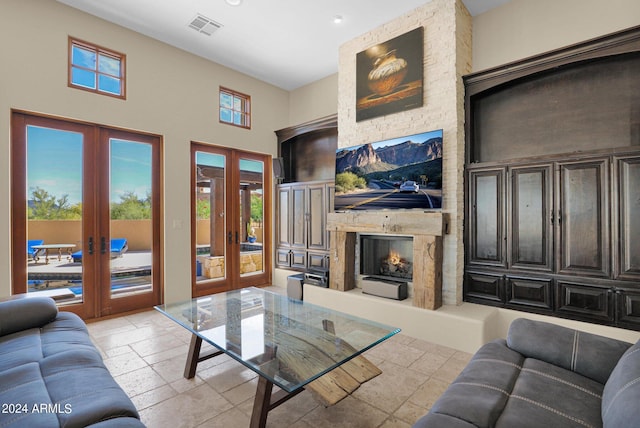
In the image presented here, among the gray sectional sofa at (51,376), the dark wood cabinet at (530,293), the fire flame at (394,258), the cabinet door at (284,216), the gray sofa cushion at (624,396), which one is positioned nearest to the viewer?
the gray sofa cushion at (624,396)

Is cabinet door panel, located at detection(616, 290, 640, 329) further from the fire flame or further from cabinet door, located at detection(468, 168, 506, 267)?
the fire flame

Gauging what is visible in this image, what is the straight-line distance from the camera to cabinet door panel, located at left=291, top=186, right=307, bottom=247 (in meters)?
5.64

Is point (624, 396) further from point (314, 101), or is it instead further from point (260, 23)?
point (314, 101)

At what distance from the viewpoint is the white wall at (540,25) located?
9.88 ft

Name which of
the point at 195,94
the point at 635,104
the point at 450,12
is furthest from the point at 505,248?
the point at 195,94

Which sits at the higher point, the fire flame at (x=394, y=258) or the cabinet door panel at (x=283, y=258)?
the fire flame at (x=394, y=258)

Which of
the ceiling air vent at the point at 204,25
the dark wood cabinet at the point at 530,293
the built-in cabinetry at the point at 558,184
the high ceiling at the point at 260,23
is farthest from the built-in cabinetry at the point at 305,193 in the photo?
the dark wood cabinet at the point at 530,293

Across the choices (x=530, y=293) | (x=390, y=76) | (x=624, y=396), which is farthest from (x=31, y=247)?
(x=530, y=293)

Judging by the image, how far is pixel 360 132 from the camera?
4633mm

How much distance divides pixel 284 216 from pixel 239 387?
3769 mm

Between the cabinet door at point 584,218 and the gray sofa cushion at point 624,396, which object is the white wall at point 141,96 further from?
the gray sofa cushion at point 624,396

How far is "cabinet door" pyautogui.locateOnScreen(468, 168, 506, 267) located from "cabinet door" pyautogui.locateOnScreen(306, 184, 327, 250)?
233 centimetres

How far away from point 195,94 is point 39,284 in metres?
3.28

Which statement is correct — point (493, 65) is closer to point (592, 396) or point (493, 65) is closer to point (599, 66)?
point (599, 66)
